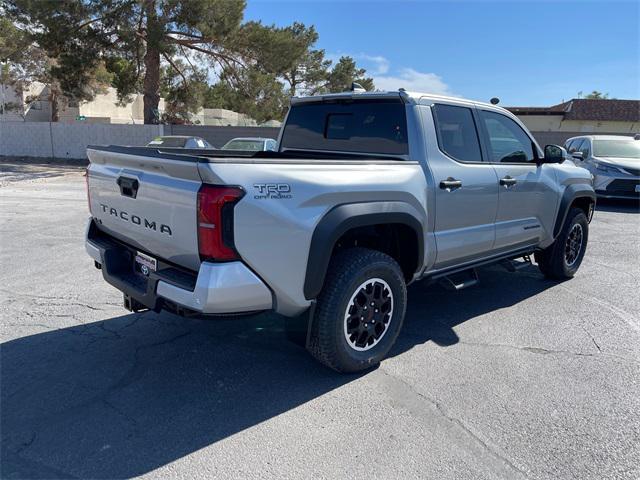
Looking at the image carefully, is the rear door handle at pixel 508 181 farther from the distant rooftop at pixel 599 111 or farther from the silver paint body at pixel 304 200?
the distant rooftop at pixel 599 111

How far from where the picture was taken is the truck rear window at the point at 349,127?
4094 millimetres

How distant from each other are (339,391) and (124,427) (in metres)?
1.40

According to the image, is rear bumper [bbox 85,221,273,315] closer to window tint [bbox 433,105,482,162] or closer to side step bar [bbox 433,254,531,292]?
side step bar [bbox 433,254,531,292]

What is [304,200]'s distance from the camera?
3.06 m

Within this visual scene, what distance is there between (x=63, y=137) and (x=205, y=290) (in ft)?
88.2

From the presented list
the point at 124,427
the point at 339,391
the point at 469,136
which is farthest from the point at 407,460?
the point at 469,136

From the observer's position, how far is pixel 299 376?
364 centimetres

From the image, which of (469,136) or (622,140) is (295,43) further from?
(469,136)

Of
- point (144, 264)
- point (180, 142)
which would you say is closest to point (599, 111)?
point (180, 142)

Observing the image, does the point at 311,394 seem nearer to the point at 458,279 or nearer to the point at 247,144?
the point at 458,279

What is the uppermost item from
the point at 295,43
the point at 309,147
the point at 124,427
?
the point at 295,43

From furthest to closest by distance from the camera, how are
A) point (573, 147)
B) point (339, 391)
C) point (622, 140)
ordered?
point (573, 147) < point (622, 140) < point (339, 391)

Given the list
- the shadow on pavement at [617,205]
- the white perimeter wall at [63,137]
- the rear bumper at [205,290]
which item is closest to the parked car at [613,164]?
the shadow on pavement at [617,205]

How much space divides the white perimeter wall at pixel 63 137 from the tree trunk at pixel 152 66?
1.19 meters
